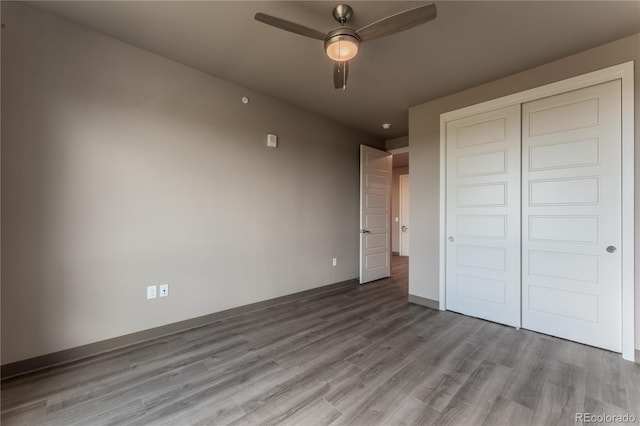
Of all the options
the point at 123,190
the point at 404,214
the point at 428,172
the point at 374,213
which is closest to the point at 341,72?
the point at 428,172

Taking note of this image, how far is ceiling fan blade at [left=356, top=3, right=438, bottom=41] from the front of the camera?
1.56m

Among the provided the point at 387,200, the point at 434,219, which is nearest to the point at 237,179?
the point at 434,219

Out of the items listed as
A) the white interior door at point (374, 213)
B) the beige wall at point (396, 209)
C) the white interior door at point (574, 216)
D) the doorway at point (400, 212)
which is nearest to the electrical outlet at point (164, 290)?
the white interior door at point (374, 213)

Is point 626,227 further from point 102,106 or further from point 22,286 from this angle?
point 22,286

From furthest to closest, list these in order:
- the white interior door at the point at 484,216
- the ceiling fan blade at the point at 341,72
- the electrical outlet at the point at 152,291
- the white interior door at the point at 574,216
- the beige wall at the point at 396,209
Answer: the beige wall at the point at 396,209 → the white interior door at the point at 484,216 → the electrical outlet at the point at 152,291 → the white interior door at the point at 574,216 → the ceiling fan blade at the point at 341,72

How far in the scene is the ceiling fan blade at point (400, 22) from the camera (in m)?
1.56

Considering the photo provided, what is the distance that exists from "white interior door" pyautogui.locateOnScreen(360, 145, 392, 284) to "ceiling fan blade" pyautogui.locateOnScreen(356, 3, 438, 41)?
2714mm

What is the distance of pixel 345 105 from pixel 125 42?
8.14 ft

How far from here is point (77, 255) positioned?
2193 mm

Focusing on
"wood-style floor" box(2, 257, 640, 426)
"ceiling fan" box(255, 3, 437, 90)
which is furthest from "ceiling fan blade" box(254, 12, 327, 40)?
"wood-style floor" box(2, 257, 640, 426)

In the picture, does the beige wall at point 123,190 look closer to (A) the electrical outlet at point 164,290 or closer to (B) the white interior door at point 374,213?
(A) the electrical outlet at point 164,290

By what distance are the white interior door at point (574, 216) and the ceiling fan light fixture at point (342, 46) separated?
2.14m

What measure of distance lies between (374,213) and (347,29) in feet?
10.8

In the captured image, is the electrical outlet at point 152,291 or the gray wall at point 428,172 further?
the gray wall at point 428,172
